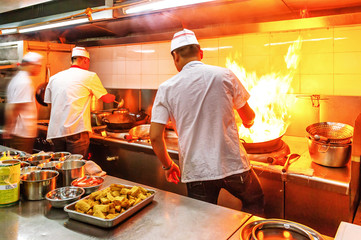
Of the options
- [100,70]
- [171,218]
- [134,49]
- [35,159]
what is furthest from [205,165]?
[100,70]

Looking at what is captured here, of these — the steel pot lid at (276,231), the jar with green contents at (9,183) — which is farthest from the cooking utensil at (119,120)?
the steel pot lid at (276,231)

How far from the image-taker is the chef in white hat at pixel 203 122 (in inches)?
74.2

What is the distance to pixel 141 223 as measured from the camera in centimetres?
132

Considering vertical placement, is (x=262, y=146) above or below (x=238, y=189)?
above

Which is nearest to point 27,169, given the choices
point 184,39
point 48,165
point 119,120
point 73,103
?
point 48,165

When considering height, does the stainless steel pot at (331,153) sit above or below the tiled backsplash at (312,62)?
below

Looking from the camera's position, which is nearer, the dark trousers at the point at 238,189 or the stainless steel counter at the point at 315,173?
the dark trousers at the point at 238,189

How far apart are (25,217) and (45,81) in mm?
3863

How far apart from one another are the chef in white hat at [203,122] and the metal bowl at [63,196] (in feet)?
2.04

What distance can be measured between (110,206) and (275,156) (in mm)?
1805

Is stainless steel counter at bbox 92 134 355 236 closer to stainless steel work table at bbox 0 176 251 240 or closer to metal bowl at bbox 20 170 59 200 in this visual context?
stainless steel work table at bbox 0 176 251 240

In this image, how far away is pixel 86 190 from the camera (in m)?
1.65

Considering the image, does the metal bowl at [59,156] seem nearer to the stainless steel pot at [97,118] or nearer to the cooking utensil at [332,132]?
the cooking utensil at [332,132]

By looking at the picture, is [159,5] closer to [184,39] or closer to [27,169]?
[184,39]
